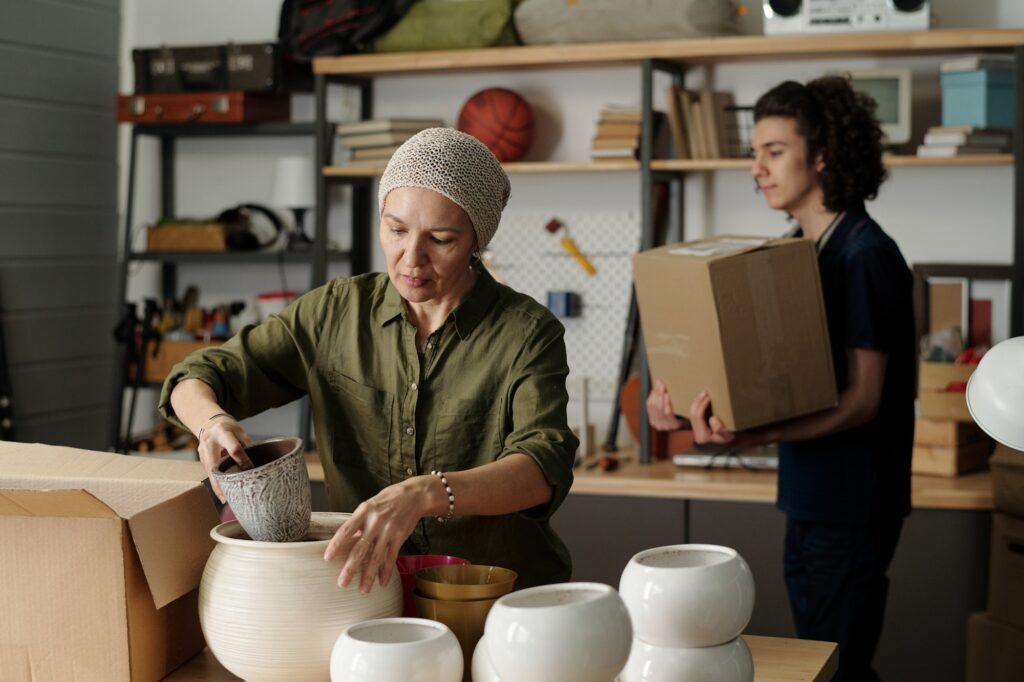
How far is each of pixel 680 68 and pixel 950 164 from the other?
88 cm

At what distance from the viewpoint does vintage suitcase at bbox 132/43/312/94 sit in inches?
165

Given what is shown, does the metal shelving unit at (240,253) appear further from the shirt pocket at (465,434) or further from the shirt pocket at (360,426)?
the shirt pocket at (465,434)

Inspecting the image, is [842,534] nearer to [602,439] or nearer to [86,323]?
[602,439]

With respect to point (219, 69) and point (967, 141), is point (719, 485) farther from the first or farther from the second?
point (219, 69)

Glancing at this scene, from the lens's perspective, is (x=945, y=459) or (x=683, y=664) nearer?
(x=683, y=664)

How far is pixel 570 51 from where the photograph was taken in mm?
3826

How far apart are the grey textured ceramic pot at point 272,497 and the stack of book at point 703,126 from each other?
2559mm

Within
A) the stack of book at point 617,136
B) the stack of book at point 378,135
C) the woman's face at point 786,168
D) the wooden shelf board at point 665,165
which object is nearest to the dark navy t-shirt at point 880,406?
the woman's face at point 786,168

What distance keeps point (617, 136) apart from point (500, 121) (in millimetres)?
407

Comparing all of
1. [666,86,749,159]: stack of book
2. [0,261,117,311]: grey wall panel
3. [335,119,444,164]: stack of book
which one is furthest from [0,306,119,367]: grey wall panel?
[666,86,749,159]: stack of book

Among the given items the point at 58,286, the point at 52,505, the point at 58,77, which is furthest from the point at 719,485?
the point at 58,77

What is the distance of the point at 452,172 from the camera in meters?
1.78

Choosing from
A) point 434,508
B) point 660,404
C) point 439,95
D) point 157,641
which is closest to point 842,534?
point 660,404

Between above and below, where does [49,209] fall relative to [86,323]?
above
